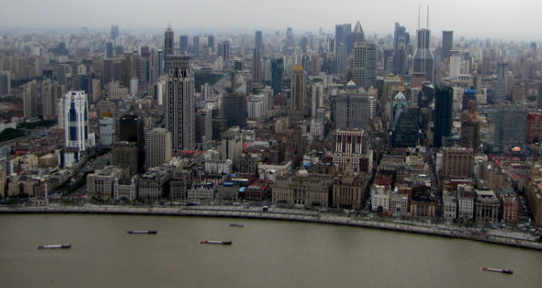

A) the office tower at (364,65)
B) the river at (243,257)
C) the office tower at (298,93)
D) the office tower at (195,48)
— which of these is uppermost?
the office tower at (195,48)

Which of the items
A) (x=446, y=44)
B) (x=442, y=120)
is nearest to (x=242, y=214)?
(x=442, y=120)

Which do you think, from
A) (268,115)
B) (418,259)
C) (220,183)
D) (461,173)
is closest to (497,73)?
(268,115)

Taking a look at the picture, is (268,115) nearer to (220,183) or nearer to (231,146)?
(231,146)

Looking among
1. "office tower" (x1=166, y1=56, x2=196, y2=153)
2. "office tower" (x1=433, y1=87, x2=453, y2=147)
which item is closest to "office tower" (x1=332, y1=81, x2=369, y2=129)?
"office tower" (x1=433, y1=87, x2=453, y2=147)

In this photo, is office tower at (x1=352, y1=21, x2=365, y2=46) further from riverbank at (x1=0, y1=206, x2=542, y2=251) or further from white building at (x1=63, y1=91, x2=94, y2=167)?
riverbank at (x1=0, y1=206, x2=542, y2=251)

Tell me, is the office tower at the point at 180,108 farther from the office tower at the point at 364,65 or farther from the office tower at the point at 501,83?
the office tower at the point at 501,83

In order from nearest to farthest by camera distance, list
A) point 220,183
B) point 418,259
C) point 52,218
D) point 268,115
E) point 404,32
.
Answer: point 418,259
point 52,218
point 220,183
point 268,115
point 404,32

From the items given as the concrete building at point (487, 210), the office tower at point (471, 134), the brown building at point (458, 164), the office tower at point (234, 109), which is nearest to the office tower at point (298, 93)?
the office tower at point (234, 109)

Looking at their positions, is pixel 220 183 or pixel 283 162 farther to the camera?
pixel 283 162
